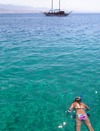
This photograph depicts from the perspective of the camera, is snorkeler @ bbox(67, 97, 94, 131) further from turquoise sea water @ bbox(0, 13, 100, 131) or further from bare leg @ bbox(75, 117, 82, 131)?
turquoise sea water @ bbox(0, 13, 100, 131)

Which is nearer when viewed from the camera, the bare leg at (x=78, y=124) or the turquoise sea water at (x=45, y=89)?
the bare leg at (x=78, y=124)

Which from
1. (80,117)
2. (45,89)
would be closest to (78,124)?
(80,117)

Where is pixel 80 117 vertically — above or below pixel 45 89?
above

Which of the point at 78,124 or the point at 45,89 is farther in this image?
the point at 45,89

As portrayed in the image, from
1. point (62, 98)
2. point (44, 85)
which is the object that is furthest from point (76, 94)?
point (44, 85)

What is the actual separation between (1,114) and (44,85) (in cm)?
607

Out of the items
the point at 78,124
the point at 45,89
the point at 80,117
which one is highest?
the point at 80,117

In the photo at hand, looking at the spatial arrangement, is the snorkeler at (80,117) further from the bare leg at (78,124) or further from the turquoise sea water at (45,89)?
the turquoise sea water at (45,89)

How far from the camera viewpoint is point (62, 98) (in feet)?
47.4

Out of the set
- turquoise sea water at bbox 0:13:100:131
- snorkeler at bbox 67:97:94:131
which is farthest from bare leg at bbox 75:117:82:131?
turquoise sea water at bbox 0:13:100:131

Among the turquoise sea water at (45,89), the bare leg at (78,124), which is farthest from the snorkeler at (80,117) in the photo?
the turquoise sea water at (45,89)

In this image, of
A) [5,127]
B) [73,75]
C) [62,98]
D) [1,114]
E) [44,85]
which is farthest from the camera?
[73,75]

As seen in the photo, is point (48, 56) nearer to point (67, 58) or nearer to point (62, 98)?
point (67, 58)

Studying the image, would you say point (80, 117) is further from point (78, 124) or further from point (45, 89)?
point (45, 89)
